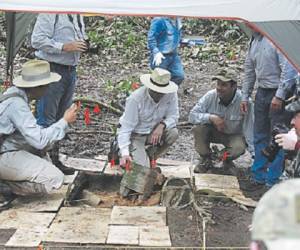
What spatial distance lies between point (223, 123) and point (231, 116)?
0.13 metres

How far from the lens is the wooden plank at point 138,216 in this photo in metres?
4.84

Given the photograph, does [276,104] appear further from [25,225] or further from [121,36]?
[121,36]

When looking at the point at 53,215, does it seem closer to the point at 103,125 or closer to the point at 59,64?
the point at 59,64

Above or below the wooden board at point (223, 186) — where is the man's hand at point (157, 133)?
above

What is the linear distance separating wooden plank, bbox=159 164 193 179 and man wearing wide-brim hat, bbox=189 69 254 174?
0.12 meters

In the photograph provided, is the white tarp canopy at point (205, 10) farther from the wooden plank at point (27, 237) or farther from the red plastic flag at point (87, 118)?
the red plastic flag at point (87, 118)

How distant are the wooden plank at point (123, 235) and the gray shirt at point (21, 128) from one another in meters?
0.94

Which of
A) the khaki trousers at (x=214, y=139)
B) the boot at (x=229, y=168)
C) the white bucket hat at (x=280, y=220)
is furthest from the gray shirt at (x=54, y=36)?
the white bucket hat at (x=280, y=220)

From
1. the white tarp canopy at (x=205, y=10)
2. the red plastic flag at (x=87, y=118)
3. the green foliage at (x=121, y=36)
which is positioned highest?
the white tarp canopy at (x=205, y=10)

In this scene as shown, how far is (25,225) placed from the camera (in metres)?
4.73

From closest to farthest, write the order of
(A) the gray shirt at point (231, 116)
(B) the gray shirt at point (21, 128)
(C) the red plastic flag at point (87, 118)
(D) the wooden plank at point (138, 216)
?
(D) the wooden plank at point (138, 216) < (B) the gray shirt at point (21, 128) < (A) the gray shirt at point (231, 116) < (C) the red plastic flag at point (87, 118)

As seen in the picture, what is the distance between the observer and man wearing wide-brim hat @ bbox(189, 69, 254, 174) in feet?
20.2

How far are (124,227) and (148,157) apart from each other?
4.24ft

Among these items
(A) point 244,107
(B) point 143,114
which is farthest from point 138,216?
(A) point 244,107
